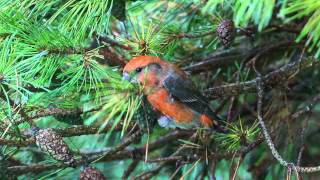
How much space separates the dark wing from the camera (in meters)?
1.91

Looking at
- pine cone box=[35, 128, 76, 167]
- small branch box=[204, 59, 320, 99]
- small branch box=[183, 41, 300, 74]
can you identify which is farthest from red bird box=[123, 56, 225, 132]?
small branch box=[183, 41, 300, 74]

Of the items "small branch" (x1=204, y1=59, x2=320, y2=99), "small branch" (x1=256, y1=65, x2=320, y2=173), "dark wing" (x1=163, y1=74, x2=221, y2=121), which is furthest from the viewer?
"small branch" (x1=204, y1=59, x2=320, y2=99)

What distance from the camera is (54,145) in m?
1.67

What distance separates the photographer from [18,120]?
69.1 inches

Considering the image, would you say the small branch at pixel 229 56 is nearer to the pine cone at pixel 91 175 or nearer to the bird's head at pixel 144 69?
the bird's head at pixel 144 69

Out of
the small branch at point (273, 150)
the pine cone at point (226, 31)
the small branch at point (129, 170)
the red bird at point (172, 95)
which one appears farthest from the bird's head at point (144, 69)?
the small branch at point (129, 170)

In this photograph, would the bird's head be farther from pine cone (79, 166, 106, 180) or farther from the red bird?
pine cone (79, 166, 106, 180)

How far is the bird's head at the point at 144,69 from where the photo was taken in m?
1.72

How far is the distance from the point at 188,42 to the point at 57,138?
3.46 ft

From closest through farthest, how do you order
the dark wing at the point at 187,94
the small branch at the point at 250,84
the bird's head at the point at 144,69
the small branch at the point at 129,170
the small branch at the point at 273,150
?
the small branch at the point at 273,150, the bird's head at the point at 144,69, the dark wing at the point at 187,94, the small branch at the point at 250,84, the small branch at the point at 129,170

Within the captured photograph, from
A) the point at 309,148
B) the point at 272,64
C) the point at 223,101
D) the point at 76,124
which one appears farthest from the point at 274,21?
the point at 76,124

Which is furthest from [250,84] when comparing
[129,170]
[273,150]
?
[129,170]

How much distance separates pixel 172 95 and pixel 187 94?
0.09 m

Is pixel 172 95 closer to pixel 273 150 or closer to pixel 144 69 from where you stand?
pixel 144 69
